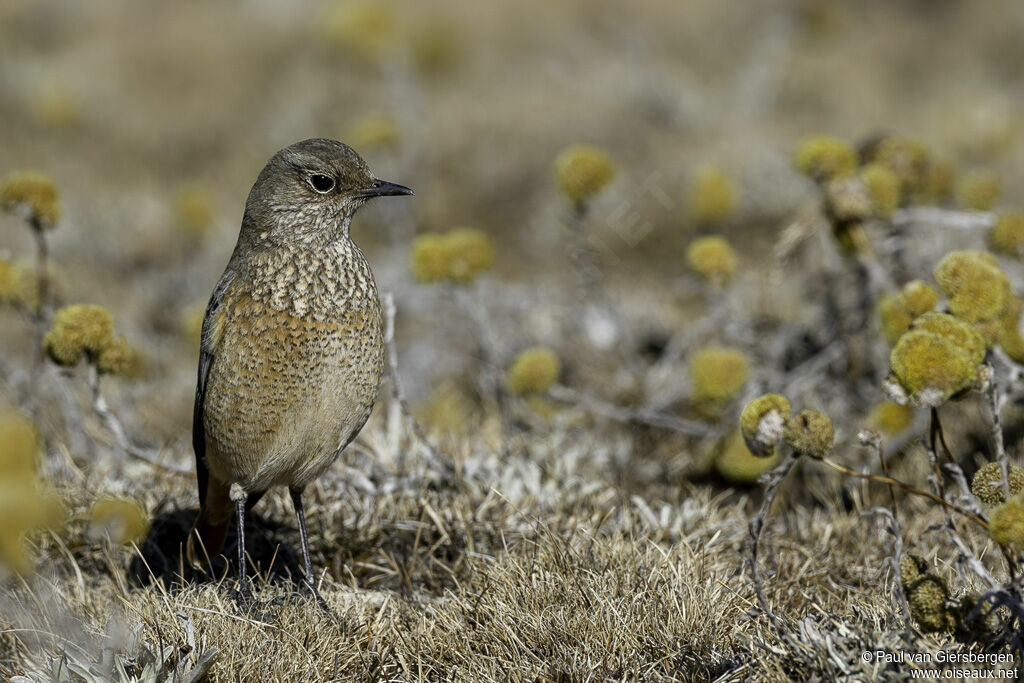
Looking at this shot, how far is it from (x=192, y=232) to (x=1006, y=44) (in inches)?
467

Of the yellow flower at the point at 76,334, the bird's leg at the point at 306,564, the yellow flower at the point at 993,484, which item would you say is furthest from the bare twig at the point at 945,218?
the yellow flower at the point at 76,334

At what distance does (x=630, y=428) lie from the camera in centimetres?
592

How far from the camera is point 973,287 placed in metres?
3.28

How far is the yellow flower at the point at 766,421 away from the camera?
2953 millimetres

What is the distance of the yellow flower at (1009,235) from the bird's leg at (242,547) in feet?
10.4

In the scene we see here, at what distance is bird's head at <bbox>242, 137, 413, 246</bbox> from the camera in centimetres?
389

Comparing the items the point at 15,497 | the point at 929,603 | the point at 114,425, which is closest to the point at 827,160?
the point at 929,603

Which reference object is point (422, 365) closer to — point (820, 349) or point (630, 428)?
point (630, 428)

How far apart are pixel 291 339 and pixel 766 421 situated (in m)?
1.59

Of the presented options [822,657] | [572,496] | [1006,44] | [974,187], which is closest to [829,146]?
[974,187]

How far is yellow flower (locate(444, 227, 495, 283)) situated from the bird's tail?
164 cm

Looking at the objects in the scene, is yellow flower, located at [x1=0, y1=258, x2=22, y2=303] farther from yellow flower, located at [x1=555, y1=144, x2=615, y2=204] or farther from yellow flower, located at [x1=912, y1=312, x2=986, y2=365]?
yellow flower, located at [x1=912, y1=312, x2=986, y2=365]

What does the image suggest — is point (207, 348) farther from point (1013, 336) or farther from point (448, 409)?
point (1013, 336)

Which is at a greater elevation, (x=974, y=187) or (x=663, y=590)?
(x=974, y=187)
